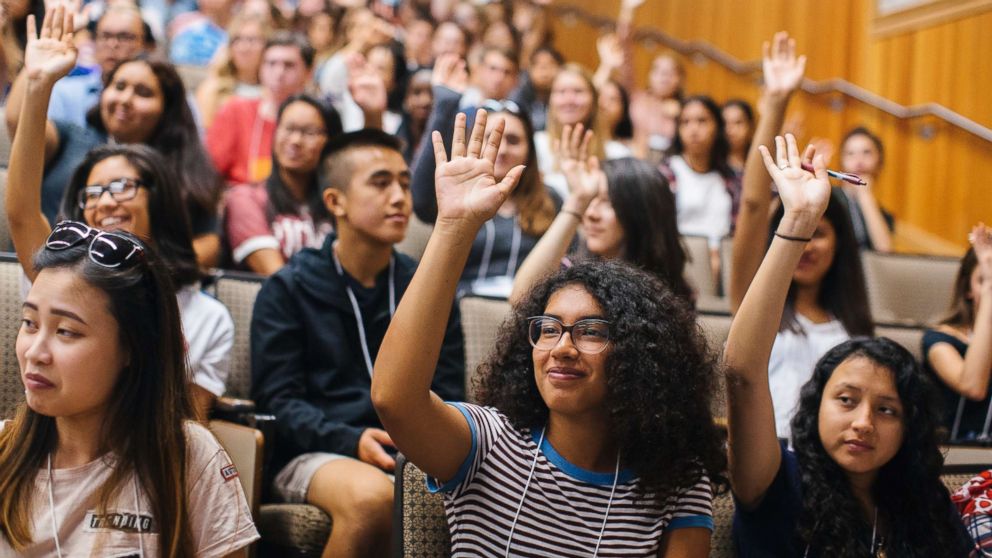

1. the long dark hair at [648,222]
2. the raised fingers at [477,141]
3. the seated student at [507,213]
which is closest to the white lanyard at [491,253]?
the seated student at [507,213]

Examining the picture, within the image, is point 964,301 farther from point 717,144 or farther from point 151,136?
point 151,136

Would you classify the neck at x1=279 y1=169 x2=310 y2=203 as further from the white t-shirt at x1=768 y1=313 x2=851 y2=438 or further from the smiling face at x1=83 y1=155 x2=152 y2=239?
the white t-shirt at x1=768 y1=313 x2=851 y2=438

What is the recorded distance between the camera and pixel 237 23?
471 centimetres

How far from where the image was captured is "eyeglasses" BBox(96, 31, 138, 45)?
3.83m

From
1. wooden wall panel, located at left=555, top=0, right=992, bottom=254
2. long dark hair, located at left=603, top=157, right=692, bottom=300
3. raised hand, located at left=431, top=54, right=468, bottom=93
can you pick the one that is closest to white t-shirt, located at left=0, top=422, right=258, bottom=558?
long dark hair, located at left=603, top=157, right=692, bottom=300

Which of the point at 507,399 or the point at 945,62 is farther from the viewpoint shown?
the point at 945,62

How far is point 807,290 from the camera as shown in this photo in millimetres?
2791

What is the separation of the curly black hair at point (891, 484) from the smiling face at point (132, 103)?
2.08 m

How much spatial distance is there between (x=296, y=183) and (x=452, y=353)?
3.71ft

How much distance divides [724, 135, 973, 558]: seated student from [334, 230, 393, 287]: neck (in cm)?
98

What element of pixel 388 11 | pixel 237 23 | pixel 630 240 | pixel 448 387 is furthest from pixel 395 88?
pixel 448 387

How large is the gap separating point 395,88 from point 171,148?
6.13 feet

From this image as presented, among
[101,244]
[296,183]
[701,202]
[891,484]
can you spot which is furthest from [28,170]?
[701,202]

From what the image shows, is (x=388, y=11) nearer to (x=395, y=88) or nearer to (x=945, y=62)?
(x=395, y=88)
